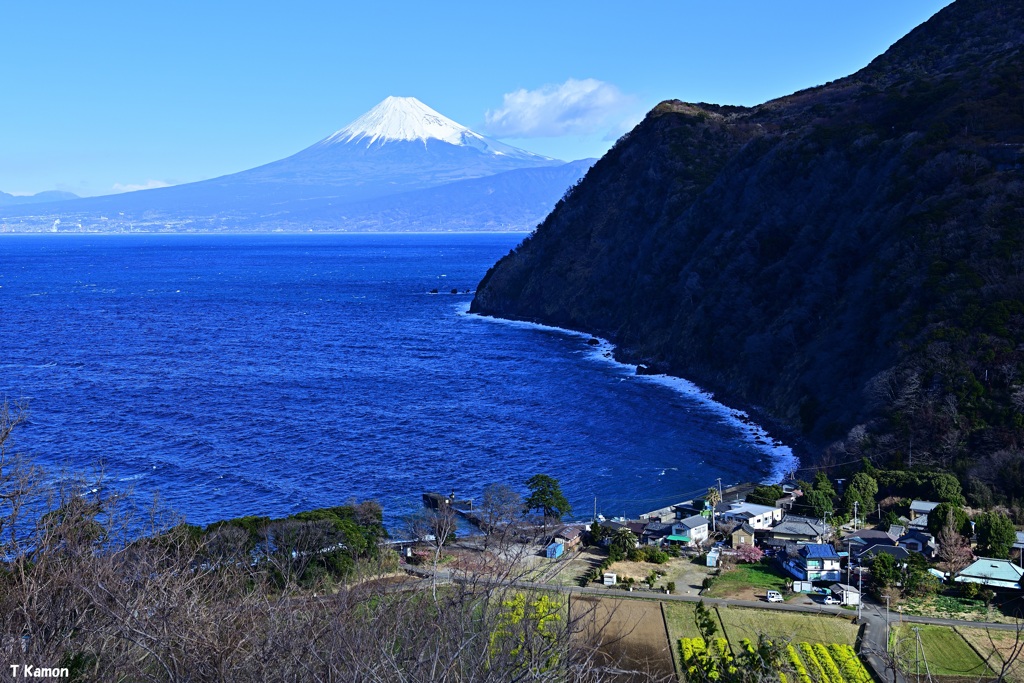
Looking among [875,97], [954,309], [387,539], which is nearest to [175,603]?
[387,539]

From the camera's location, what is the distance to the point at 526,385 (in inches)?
2618

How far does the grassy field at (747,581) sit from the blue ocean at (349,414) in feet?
27.5

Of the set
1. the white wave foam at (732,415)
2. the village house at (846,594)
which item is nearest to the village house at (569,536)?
the village house at (846,594)

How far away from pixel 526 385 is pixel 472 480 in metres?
22.6

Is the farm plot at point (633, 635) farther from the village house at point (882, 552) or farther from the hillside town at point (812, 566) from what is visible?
the village house at point (882, 552)


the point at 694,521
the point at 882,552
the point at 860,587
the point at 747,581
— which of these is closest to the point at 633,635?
the point at 747,581

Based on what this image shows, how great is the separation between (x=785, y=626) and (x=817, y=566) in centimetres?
503

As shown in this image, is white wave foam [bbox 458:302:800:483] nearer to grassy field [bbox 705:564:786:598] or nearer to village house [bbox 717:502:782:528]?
village house [bbox 717:502:782:528]

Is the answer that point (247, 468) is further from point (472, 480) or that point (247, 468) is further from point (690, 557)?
point (690, 557)

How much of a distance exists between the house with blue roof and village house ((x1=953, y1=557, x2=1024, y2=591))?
3.97m

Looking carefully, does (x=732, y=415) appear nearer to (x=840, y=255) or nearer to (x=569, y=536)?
(x=840, y=255)

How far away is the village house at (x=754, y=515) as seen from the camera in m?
37.6

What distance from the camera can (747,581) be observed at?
32344mm

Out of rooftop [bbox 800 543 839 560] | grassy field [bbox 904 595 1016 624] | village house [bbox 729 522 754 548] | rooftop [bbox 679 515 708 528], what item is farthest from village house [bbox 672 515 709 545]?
grassy field [bbox 904 595 1016 624]
